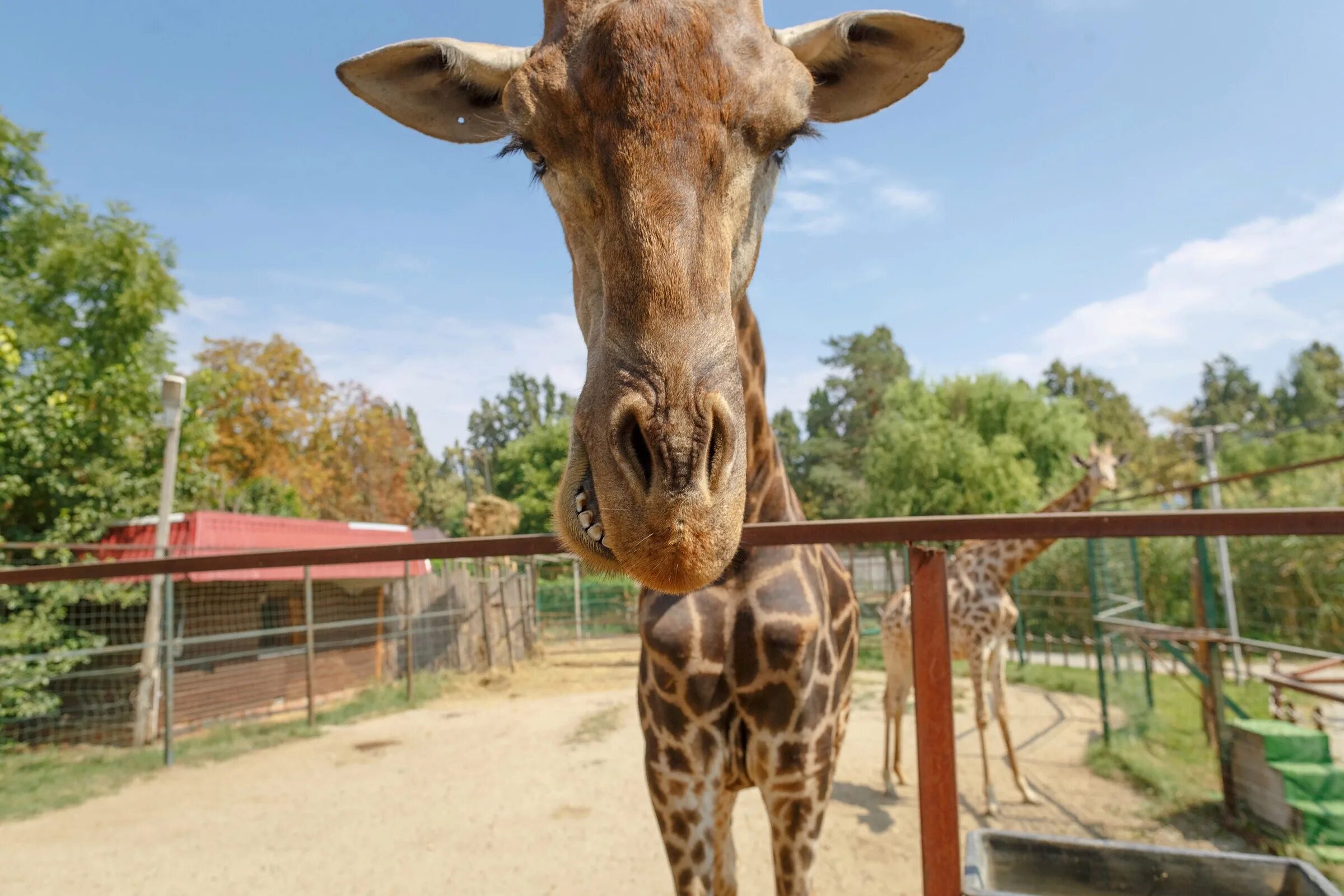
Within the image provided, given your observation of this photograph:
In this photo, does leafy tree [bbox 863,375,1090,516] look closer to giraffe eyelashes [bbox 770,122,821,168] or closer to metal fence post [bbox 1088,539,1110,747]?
metal fence post [bbox 1088,539,1110,747]

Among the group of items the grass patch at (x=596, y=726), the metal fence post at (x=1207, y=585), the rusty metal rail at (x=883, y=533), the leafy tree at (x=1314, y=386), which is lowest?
the grass patch at (x=596, y=726)

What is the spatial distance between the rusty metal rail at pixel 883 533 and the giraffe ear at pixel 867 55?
1.17 meters

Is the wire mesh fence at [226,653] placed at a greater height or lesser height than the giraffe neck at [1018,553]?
lesser

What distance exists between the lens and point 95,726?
9023mm

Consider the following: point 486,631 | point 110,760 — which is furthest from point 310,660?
point 486,631

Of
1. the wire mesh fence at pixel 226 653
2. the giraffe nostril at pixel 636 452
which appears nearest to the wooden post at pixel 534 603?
the wire mesh fence at pixel 226 653

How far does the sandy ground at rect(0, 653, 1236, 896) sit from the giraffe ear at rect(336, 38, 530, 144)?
177 inches

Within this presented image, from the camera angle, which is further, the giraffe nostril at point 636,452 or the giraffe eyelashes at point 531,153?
the giraffe eyelashes at point 531,153

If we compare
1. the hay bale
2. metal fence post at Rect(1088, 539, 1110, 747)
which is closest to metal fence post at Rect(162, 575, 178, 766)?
the hay bale

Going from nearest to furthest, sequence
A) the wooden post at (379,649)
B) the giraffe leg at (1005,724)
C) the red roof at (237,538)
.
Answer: the giraffe leg at (1005,724) → the red roof at (237,538) → the wooden post at (379,649)

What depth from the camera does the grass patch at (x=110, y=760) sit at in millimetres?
6688

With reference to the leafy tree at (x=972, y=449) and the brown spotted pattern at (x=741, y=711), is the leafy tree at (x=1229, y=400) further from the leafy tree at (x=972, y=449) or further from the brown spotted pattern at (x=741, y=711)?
the brown spotted pattern at (x=741, y=711)

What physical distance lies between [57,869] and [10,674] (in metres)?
4.44

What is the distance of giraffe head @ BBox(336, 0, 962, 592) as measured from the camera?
1179 millimetres
